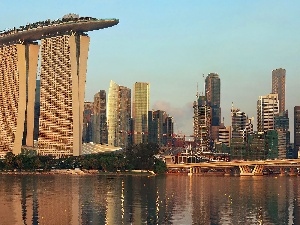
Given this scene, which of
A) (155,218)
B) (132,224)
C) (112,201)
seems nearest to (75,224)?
(132,224)

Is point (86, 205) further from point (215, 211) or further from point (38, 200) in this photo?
point (215, 211)

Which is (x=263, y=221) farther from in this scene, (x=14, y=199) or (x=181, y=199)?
(x=14, y=199)

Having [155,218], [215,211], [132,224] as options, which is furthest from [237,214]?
[132,224]

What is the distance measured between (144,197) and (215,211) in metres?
31.4

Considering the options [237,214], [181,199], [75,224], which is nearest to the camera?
[75,224]

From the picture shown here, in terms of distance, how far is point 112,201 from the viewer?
403 ft

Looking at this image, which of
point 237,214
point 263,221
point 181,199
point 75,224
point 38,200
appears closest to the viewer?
point 75,224

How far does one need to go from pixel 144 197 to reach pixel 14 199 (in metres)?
26.5

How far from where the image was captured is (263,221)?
9275 cm

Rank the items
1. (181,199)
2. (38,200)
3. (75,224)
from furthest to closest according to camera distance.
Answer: (181,199), (38,200), (75,224)

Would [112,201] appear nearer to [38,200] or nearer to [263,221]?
[38,200]

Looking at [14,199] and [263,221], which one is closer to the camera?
[263,221]

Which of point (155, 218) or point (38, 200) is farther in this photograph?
point (38, 200)

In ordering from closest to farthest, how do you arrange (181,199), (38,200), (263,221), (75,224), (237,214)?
(75,224) < (263,221) < (237,214) < (38,200) < (181,199)
